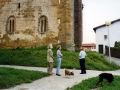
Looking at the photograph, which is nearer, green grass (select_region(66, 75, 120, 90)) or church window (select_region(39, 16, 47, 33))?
green grass (select_region(66, 75, 120, 90))

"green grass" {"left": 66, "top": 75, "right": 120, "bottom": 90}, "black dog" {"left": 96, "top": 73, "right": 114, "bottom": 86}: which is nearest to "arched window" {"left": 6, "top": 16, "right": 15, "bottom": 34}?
"green grass" {"left": 66, "top": 75, "right": 120, "bottom": 90}

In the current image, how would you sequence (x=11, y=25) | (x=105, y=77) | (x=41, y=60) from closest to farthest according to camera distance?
(x=105, y=77) → (x=41, y=60) → (x=11, y=25)

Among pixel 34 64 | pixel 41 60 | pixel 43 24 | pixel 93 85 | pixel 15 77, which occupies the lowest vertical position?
pixel 93 85

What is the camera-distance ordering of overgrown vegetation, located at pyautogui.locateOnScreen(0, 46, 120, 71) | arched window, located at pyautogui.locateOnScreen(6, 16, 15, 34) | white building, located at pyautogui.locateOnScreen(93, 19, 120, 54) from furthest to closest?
white building, located at pyautogui.locateOnScreen(93, 19, 120, 54), arched window, located at pyautogui.locateOnScreen(6, 16, 15, 34), overgrown vegetation, located at pyautogui.locateOnScreen(0, 46, 120, 71)

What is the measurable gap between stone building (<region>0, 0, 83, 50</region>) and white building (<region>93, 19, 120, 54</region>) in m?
19.5

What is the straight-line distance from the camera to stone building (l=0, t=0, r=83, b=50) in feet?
79.5

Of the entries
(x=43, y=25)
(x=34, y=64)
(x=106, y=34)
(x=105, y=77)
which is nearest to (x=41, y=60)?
(x=34, y=64)

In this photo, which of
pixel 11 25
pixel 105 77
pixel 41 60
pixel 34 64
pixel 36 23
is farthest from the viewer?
pixel 11 25

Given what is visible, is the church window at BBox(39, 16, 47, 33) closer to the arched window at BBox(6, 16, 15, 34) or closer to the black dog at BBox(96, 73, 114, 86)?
the arched window at BBox(6, 16, 15, 34)

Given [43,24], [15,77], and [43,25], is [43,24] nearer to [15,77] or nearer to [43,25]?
[43,25]

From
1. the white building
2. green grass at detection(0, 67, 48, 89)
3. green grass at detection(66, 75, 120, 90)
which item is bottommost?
green grass at detection(66, 75, 120, 90)

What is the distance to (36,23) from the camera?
25062 mm

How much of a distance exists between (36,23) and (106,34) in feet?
71.2

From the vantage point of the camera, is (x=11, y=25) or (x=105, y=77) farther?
(x=11, y=25)
